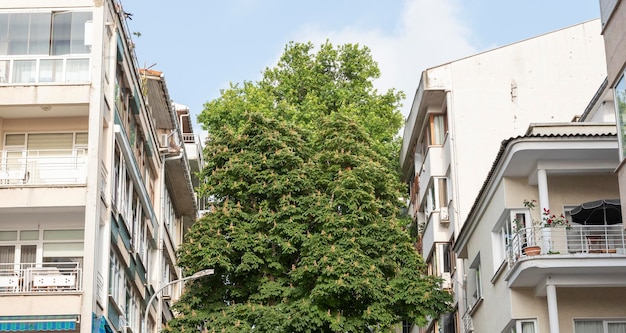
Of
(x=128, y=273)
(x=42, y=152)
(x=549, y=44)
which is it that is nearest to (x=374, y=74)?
(x=549, y=44)

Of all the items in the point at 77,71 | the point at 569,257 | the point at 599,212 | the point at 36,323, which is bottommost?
the point at 36,323

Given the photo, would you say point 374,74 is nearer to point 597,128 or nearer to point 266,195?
point 266,195

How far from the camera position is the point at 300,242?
3497cm

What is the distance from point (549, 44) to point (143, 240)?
1661cm

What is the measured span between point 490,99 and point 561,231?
1413 cm

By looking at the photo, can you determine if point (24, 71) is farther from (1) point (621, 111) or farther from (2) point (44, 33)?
(1) point (621, 111)

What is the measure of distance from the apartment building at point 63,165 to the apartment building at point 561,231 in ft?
36.6

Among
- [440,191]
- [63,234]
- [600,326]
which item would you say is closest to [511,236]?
[600,326]

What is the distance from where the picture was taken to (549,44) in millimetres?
44000

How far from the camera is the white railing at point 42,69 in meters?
35.0

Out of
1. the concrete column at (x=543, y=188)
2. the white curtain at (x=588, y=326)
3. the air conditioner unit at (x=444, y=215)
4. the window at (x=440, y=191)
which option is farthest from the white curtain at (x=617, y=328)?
the window at (x=440, y=191)

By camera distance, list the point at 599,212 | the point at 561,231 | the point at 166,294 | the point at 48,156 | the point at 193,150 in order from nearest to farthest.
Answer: the point at 599,212 → the point at 561,231 → the point at 48,156 → the point at 166,294 → the point at 193,150

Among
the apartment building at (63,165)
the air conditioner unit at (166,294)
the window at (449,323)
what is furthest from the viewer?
the air conditioner unit at (166,294)

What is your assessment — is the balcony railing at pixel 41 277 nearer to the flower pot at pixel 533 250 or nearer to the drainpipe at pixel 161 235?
the flower pot at pixel 533 250
